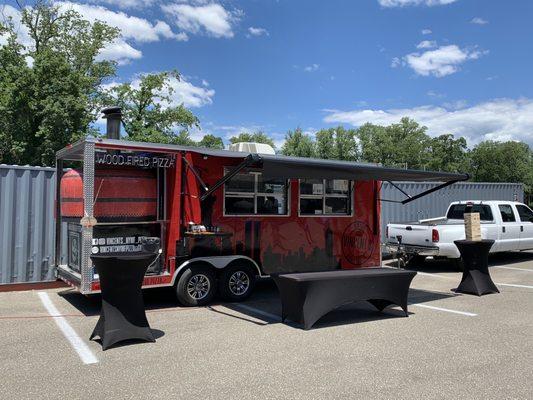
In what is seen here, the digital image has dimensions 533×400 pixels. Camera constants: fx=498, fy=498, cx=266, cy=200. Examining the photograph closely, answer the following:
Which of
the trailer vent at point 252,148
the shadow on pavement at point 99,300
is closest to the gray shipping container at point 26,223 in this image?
the shadow on pavement at point 99,300

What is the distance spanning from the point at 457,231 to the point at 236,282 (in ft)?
20.7

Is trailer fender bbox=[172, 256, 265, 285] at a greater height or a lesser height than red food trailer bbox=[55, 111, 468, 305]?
lesser

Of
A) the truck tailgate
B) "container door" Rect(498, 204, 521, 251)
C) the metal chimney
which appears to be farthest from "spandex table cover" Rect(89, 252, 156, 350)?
"container door" Rect(498, 204, 521, 251)

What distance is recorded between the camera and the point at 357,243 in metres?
10.3

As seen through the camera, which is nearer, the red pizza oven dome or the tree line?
the red pizza oven dome

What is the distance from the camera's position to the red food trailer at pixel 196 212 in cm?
756

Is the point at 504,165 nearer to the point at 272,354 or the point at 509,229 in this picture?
the point at 509,229

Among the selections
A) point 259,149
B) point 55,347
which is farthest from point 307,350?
point 259,149

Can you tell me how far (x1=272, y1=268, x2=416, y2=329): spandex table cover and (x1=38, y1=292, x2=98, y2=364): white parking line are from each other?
2.61 metres

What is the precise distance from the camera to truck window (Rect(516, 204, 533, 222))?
46.3 feet

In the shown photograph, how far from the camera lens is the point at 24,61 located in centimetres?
2939

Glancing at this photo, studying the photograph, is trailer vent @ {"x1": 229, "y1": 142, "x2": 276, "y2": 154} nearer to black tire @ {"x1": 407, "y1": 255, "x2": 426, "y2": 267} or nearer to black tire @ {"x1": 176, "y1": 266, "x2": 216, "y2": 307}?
black tire @ {"x1": 176, "y1": 266, "x2": 216, "y2": 307}

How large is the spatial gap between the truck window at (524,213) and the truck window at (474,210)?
53.4 inches

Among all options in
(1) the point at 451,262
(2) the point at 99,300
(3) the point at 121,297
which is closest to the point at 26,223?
(2) the point at 99,300
